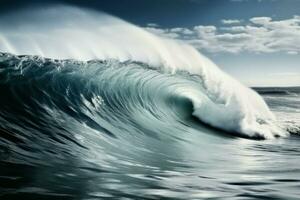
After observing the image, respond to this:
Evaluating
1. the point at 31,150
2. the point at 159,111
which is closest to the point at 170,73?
the point at 159,111

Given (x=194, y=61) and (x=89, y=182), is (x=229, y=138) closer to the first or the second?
(x=194, y=61)

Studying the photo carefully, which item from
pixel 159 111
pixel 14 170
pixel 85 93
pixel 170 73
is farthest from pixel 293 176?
pixel 170 73

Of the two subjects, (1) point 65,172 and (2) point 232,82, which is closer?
(1) point 65,172

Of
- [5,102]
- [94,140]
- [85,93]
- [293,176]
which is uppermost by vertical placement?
[85,93]

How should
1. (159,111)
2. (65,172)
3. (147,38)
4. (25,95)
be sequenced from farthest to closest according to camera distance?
1. (147,38)
2. (159,111)
3. (25,95)
4. (65,172)

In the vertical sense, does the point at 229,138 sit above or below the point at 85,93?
below

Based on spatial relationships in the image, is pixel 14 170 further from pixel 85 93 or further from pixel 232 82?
pixel 232 82

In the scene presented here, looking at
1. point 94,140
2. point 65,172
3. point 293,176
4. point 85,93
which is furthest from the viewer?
point 85,93
